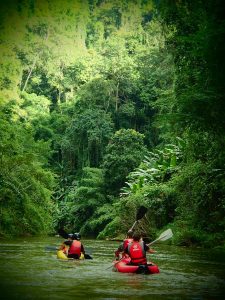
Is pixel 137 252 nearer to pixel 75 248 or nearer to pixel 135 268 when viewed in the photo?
pixel 135 268

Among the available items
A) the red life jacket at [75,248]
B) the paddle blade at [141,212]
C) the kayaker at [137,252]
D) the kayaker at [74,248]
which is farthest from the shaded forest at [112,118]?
the red life jacket at [75,248]

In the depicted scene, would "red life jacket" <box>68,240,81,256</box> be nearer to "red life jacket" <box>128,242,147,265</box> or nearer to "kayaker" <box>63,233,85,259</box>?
"kayaker" <box>63,233,85,259</box>

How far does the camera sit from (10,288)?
9.01 meters

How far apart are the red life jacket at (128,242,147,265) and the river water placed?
1.29ft

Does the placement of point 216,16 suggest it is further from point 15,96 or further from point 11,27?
point 11,27

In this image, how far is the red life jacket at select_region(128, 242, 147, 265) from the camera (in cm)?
1137

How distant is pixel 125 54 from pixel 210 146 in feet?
142

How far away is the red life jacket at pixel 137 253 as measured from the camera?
11.4 meters

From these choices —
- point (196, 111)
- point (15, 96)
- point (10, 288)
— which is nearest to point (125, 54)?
point (15, 96)

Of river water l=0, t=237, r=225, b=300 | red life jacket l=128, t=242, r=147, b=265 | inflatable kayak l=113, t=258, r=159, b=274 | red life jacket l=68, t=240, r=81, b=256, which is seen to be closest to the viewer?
river water l=0, t=237, r=225, b=300

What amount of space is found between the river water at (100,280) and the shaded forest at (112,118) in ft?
12.4

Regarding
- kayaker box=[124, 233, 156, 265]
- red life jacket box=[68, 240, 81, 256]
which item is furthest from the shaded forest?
red life jacket box=[68, 240, 81, 256]

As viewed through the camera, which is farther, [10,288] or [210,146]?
[210,146]

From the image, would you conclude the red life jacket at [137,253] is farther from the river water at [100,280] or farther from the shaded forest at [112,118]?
the shaded forest at [112,118]
